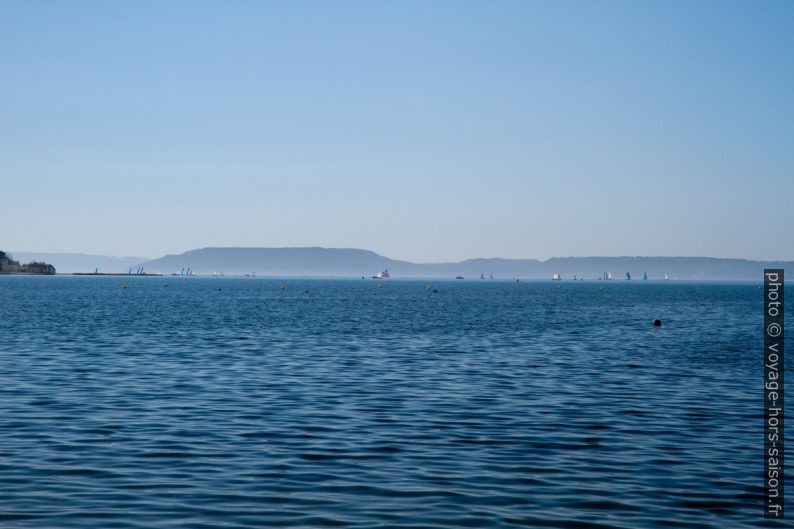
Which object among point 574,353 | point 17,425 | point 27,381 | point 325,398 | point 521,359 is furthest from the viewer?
point 574,353

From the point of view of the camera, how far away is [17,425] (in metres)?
24.7

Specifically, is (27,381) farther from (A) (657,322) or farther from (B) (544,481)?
(A) (657,322)

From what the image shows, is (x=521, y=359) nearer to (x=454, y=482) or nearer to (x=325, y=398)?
(x=325, y=398)

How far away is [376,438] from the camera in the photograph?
2355 centimetres

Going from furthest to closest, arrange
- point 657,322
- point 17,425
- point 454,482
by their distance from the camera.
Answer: point 657,322
point 17,425
point 454,482

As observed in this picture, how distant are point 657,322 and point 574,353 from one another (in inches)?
1391

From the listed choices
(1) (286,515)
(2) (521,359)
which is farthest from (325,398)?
(2) (521,359)

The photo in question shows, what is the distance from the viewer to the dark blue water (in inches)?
650

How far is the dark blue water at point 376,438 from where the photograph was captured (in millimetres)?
16516

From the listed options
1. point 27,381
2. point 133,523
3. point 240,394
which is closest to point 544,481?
point 133,523

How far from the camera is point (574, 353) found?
170 feet

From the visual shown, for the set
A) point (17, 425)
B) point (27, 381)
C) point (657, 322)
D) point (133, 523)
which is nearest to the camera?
point (133, 523)

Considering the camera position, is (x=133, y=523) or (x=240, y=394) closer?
(x=133, y=523)

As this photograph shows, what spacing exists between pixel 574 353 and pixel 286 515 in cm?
3783
